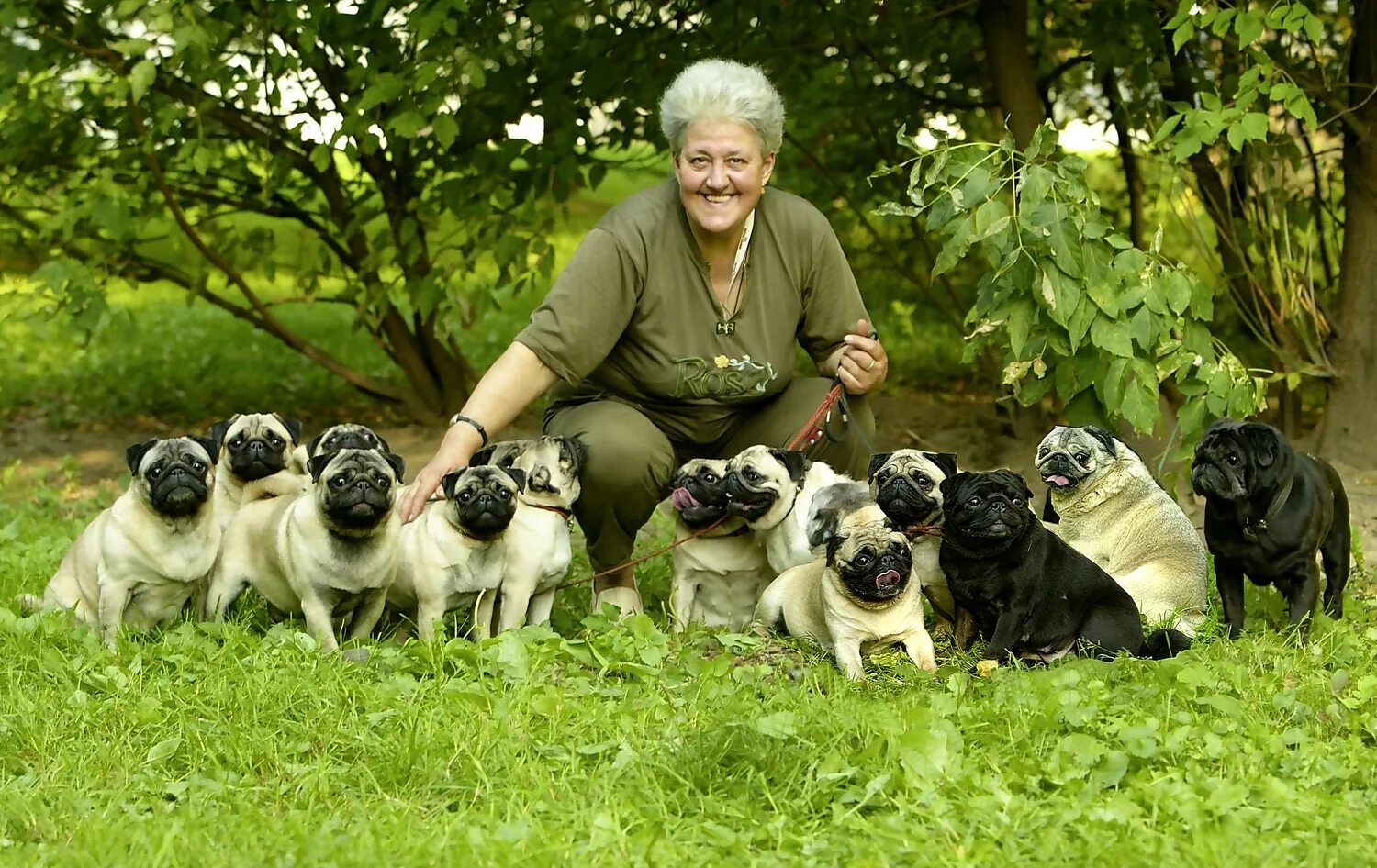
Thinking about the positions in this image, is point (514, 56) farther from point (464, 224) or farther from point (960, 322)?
point (960, 322)

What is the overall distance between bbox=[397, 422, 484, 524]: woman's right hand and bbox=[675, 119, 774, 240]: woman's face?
1.19 metres

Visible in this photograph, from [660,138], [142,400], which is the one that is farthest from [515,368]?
[142,400]

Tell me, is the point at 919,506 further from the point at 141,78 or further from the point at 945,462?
the point at 141,78

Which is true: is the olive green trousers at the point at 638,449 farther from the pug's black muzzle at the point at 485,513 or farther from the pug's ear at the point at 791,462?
the pug's black muzzle at the point at 485,513

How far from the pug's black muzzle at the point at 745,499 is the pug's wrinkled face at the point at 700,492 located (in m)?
0.04

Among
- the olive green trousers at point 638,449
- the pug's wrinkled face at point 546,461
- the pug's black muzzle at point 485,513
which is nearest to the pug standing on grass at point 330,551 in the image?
the pug's black muzzle at point 485,513

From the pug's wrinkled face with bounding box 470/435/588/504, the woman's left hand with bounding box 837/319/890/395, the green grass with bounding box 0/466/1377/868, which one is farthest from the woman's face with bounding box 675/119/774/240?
the green grass with bounding box 0/466/1377/868

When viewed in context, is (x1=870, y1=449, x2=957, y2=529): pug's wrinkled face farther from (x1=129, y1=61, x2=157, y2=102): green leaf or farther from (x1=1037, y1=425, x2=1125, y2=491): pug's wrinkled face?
(x1=129, y1=61, x2=157, y2=102): green leaf

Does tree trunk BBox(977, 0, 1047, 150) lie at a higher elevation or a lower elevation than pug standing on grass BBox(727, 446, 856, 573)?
higher

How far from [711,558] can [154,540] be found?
6.58 feet

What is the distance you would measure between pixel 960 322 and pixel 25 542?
5.30 m

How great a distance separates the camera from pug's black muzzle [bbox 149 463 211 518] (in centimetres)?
484

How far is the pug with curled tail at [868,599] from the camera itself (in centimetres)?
458

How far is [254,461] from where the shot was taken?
18.0 feet
